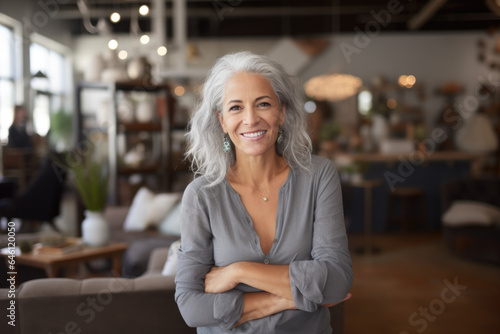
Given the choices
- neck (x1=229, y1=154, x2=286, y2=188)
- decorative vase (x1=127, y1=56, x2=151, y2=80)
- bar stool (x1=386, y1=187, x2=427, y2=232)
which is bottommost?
bar stool (x1=386, y1=187, x2=427, y2=232)

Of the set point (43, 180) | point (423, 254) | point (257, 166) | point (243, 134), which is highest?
point (243, 134)

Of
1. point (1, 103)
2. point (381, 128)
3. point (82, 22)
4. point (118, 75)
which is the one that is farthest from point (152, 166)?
point (82, 22)

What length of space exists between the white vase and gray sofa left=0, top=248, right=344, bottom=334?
5.88 ft

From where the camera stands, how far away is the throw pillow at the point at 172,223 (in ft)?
14.0

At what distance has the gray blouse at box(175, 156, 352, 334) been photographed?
4.65 ft

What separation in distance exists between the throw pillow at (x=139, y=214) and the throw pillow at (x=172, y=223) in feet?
0.61

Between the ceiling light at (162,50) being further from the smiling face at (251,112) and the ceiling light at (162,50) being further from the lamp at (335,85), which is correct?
the smiling face at (251,112)

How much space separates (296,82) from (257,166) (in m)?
0.31

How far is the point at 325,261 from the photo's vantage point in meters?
1.43

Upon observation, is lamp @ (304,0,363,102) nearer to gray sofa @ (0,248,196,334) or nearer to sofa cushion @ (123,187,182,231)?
sofa cushion @ (123,187,182,231)

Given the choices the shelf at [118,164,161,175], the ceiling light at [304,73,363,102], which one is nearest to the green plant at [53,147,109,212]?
the shelf at [118,164,161,175]

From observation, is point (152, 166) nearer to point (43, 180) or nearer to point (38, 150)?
point (43, 180)

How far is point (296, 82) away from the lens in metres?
1.64

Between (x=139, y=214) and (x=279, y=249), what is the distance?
3202 millimetres
